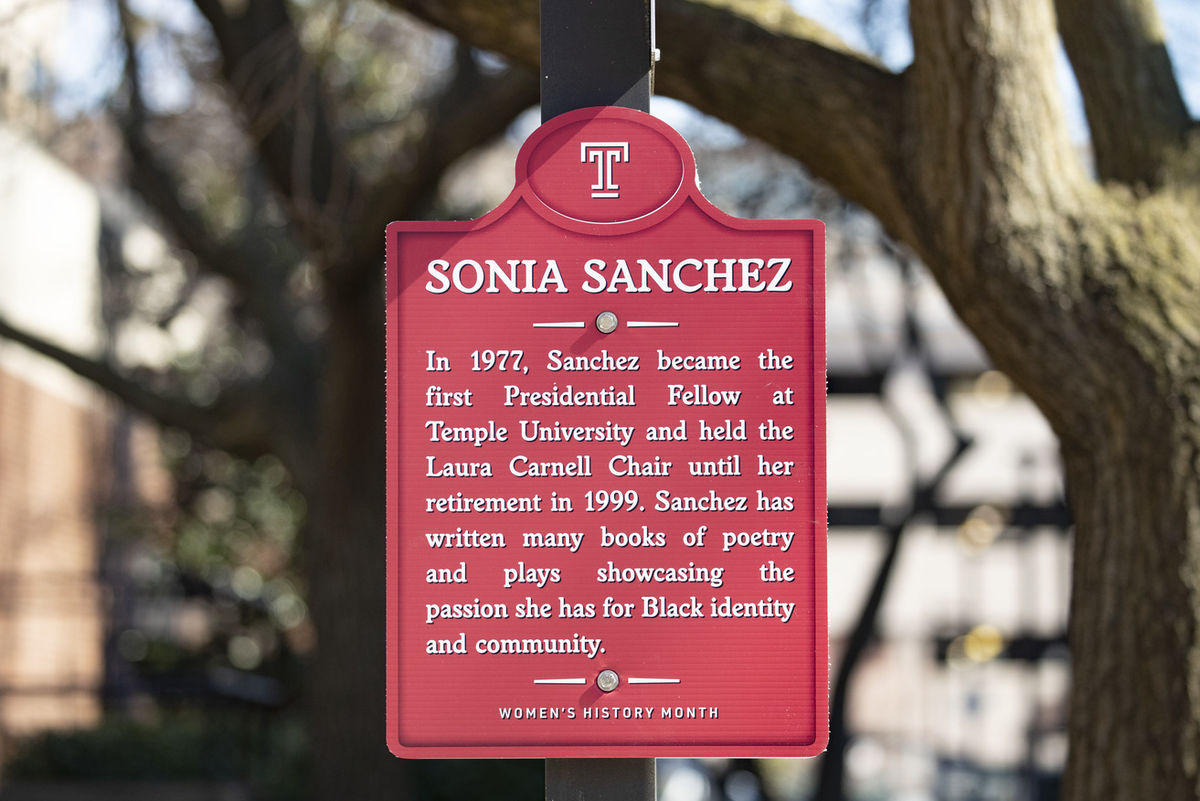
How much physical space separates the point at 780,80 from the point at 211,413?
6268mm

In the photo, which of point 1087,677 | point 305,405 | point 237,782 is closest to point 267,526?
point 237,782

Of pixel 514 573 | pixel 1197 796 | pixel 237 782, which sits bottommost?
pixel 237 782

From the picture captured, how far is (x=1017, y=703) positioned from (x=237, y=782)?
23.8 feet

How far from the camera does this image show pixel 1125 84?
4.19 metres

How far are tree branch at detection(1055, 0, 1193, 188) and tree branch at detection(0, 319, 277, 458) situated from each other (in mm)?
6314

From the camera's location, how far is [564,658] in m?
2.62

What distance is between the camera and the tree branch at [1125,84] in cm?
405

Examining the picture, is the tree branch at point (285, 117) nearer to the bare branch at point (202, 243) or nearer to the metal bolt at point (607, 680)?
the bare branch at point (202, 243)

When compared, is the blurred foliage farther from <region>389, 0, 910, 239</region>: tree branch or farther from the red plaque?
the red plaque

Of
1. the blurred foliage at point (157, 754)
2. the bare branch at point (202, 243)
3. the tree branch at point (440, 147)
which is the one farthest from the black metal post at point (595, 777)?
the blurred foliage at point (157, 754)

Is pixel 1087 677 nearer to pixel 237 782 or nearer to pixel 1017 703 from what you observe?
pixel 237 782

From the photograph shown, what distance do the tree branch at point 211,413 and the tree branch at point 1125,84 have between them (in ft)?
20.7

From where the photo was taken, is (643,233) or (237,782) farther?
(237,782)

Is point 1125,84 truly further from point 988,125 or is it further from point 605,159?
point 605,159
